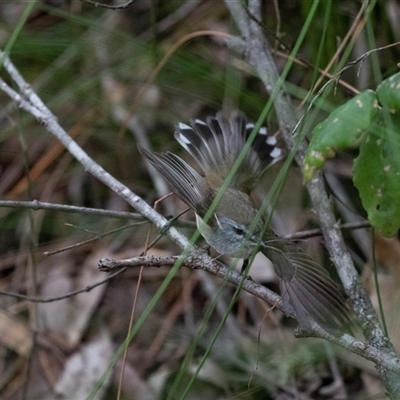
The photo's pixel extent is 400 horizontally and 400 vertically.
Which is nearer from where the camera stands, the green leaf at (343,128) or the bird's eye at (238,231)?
the green leaf at (343,128)

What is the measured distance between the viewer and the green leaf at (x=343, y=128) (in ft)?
3.92

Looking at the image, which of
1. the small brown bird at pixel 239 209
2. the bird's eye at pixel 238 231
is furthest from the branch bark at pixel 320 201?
the bird's eye at pixel 238 231

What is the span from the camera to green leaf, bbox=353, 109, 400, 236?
1.32 meters

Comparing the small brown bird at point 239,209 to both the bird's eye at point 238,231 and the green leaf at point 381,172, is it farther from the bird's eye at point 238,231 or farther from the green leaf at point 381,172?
the green leaf at point 381,172

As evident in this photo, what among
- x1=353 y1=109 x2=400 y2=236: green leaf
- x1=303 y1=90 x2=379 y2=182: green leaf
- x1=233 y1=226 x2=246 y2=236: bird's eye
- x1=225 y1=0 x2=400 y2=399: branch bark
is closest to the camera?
x1=303 y1=90 x2=379 y2=182: green leaf

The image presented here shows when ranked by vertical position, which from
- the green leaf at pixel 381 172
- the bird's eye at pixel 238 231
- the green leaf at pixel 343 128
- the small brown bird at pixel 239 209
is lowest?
the bird's eye at pixel 238 231

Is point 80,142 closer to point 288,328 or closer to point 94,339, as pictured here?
point 94,339

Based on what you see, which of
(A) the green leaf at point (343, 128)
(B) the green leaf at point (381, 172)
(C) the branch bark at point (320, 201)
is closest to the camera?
(A) the green leaf at point (343, 128)

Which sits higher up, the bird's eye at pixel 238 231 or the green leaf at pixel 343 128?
the green leaf at pixel 343 128

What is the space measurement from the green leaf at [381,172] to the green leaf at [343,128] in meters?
0.09

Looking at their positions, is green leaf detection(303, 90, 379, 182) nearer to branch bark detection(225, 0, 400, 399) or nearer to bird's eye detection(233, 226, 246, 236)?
branch bark detection(225, 0, 400, 399)

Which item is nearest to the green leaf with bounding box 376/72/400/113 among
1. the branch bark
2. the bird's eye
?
the branch bark

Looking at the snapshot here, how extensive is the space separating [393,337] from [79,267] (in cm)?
156

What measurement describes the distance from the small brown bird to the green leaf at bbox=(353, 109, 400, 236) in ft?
0.77
